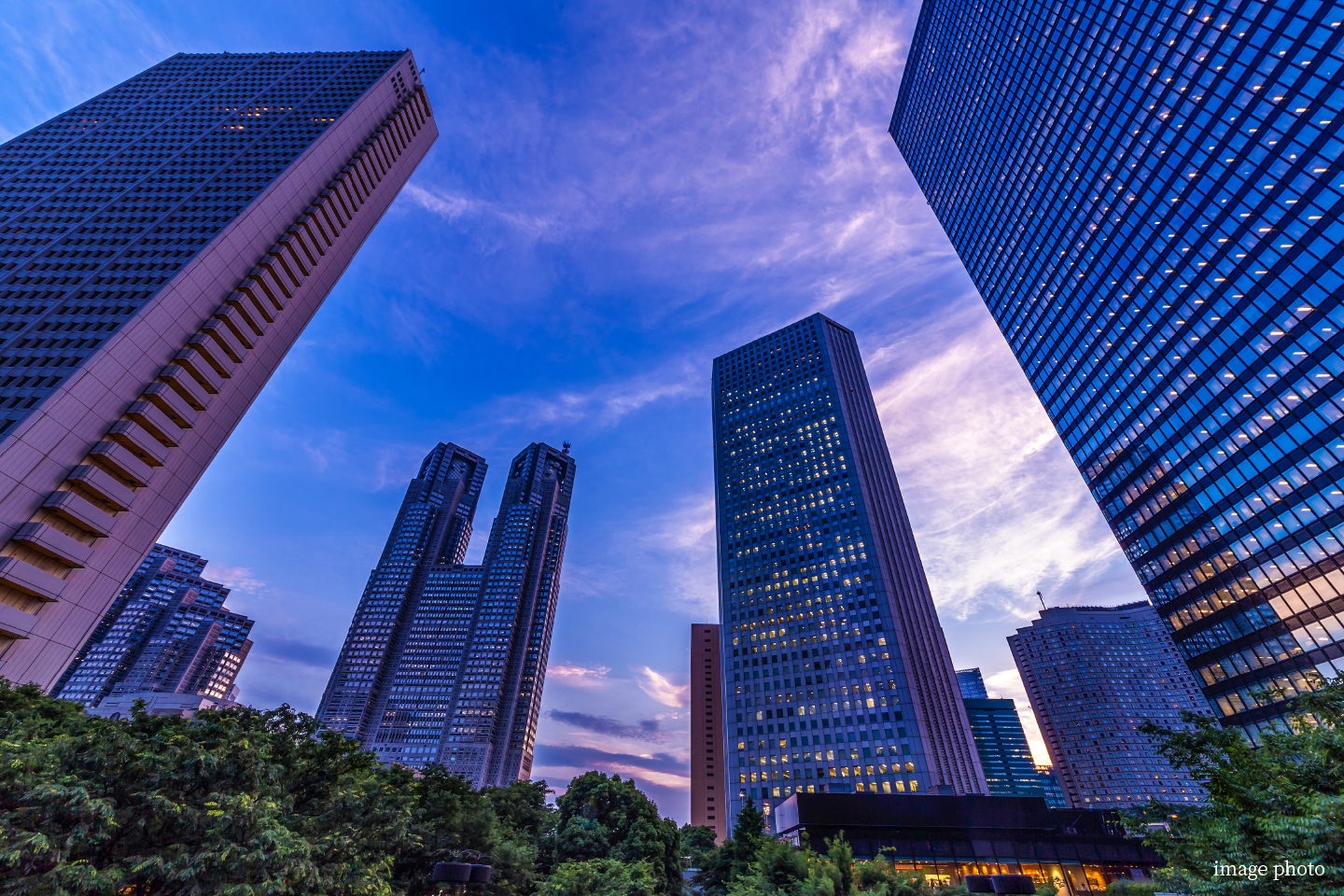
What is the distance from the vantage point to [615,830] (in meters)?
50.0

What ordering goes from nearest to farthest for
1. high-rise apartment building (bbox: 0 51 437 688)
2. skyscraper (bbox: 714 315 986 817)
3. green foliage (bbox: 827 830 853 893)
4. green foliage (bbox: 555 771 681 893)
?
green foliage (bbox: 827 830 853 893) → green foliage (bbox: 555 771 681 893) → high-rise apartment building (bbox: 0 51 437 688) → skyscraper (bbox: 714 315 986 817)

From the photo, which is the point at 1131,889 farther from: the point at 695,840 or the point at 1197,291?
the point at 1197,291

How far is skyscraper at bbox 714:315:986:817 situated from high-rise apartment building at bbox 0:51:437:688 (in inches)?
4161

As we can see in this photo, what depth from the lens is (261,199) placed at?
75000 mm

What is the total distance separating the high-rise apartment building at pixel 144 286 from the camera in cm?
4991

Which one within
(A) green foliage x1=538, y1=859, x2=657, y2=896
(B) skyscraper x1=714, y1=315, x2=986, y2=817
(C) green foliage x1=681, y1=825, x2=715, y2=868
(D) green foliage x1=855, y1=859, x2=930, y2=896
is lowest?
(A) green foliage x1=538, y1=859, x2=657, y2=896

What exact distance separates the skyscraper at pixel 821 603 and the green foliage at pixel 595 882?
8431cm

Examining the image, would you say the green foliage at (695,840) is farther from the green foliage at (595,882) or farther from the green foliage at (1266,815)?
the green foliage at (1266,815)

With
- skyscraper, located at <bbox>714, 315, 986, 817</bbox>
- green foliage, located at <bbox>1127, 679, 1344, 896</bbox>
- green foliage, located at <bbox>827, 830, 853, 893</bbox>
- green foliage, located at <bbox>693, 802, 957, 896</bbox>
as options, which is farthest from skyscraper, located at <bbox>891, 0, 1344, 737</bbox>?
green foliage, located at <bbox>827, 830, 853, 893</bbox>

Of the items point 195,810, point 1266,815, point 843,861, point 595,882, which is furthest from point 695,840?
point 1266,815

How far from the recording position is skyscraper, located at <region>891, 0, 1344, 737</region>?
201 ft

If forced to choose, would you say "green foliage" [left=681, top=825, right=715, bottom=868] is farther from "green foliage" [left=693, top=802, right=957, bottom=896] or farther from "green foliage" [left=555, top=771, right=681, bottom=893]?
"green foliage" [left=693, top=802, right=957, bottom=896]

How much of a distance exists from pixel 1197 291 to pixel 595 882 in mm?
99777

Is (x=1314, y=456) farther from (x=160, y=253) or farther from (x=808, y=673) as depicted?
(x=160, y=253)
